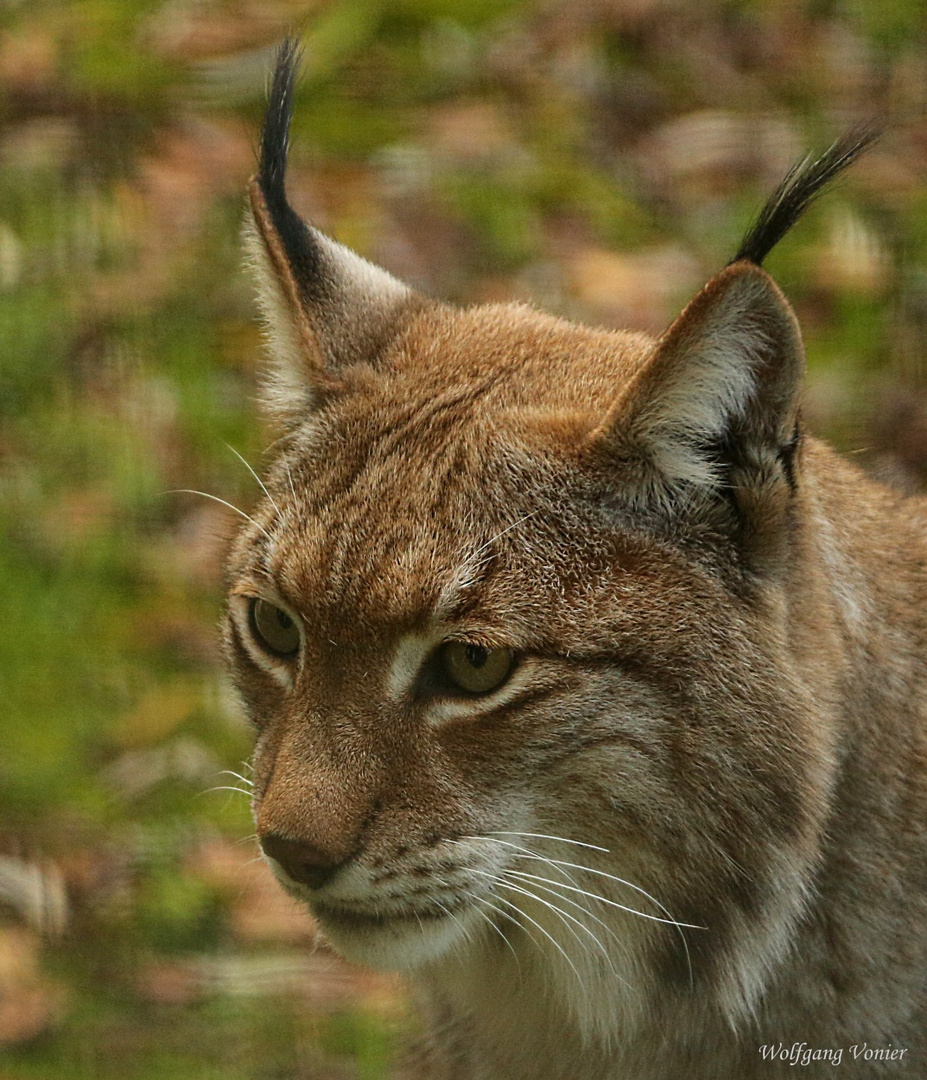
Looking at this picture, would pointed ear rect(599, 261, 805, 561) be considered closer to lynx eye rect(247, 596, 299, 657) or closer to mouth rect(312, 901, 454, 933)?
lynx eye rect(247, 596, 299, 657)

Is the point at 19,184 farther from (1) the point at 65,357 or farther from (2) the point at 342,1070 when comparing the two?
(2) the point at 342,1070

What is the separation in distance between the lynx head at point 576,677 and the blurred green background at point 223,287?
1.12 m

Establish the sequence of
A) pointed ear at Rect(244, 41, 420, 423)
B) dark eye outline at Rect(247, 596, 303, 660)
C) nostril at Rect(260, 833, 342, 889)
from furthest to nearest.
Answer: pointed ear at Rect(244, 41, 420, 423) < dark eye outline at Rect(247, 596, 303, 660) < nostril at Rect(260, 833, 342, 889)

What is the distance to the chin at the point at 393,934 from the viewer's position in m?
3.29

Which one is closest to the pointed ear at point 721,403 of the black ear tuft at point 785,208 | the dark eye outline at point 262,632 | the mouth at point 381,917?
the black ear tuft at point 785,208

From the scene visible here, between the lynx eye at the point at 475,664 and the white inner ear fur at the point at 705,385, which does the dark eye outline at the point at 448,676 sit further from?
the white inner ear fur at the point at 705,385

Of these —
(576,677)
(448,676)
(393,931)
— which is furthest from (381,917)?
(576,677)

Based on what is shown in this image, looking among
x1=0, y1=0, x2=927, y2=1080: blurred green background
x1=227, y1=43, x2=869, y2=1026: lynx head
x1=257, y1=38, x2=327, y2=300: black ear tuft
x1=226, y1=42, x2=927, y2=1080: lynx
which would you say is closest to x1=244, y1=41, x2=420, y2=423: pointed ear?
x1=257, y1=38, x2=327, y2=300: black ear tuft

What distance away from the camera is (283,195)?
3.80m

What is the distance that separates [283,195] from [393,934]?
167 centimetres

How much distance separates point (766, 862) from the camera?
3299 mm

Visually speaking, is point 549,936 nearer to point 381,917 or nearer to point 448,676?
point 381,917

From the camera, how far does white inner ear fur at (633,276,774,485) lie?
301 cm

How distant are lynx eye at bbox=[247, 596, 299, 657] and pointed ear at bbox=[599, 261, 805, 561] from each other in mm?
773
